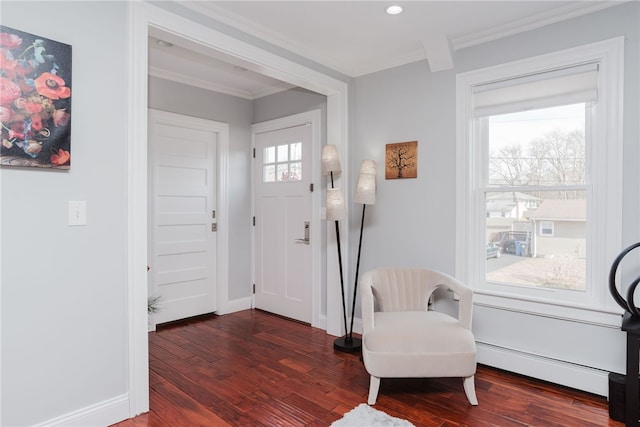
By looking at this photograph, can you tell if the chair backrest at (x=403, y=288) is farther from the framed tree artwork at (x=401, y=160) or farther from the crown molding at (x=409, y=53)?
the crown molding at (x=409, y=53)

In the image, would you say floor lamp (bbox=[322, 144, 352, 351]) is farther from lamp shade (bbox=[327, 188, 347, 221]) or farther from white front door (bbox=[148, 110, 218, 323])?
white front door (bbox=[148, 110, 218, 323])

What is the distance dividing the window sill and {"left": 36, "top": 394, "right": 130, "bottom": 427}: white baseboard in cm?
248

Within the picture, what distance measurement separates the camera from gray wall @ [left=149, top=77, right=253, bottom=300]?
4.06 metres

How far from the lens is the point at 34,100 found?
1.76m

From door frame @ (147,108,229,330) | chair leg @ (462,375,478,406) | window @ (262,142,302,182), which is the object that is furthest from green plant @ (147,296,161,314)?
chair leg @ (462,375,478,406)

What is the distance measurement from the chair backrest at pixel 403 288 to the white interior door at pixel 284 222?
1.19 metres

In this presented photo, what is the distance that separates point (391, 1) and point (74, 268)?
2.41 metres

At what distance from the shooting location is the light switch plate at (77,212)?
1.92 m

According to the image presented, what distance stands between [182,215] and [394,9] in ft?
9.13

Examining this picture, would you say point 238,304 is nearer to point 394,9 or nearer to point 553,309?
point 553,309

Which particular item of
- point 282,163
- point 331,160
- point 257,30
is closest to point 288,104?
point 282,163

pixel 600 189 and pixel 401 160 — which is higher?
pixel 401 160

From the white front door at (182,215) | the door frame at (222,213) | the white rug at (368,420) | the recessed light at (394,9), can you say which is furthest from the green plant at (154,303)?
the recessed light at (394,9)

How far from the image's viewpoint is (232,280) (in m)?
4.29
